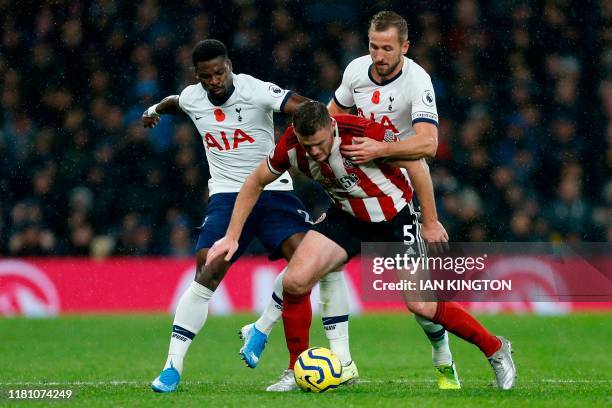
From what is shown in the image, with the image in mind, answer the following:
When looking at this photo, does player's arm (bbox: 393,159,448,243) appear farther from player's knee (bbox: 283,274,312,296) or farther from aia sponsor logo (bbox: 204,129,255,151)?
aia sponsor logo (bbox: 204,129,255,151)

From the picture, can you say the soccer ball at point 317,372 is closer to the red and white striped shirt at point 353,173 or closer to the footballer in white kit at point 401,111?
the footballer in white kit at point 401,111

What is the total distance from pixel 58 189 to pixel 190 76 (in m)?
2.38

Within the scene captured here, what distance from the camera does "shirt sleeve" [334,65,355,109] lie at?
7294mm

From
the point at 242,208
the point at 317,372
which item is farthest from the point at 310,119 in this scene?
the point at 317,372

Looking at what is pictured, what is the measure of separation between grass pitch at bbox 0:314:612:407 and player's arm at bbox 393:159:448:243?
922 mm

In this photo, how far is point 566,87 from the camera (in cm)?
1483

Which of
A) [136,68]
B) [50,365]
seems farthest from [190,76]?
[50,365]

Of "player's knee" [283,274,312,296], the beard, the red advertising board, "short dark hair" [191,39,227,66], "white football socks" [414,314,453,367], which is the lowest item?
the red advertising board

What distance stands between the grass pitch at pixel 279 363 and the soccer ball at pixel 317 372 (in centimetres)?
9

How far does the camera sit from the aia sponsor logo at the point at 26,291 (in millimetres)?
14000

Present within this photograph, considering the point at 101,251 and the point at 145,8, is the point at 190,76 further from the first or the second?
the point at 101,251

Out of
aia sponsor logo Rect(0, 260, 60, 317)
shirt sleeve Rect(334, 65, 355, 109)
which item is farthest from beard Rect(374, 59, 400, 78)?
aia sponsor logo Rect(0, 260, 60, 317)

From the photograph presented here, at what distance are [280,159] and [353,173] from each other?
439 millimetres

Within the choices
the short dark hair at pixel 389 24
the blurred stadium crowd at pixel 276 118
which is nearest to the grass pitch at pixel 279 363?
the blurred stadium crowd at pixel 276 118
